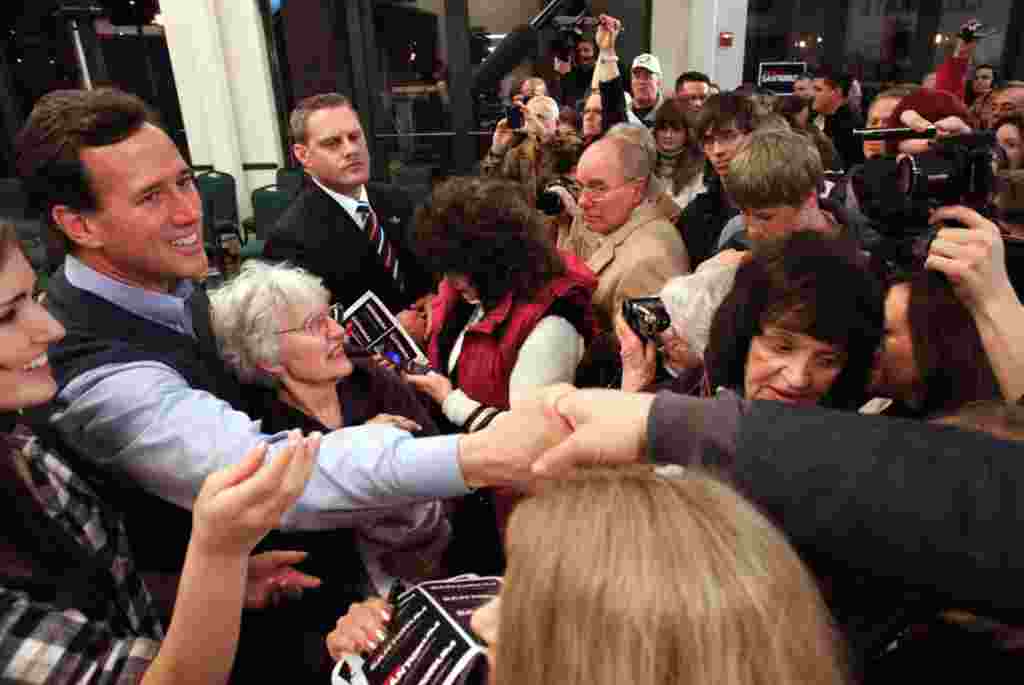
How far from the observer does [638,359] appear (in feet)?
5.52

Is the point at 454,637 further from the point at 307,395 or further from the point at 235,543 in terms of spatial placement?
the point at 307,395

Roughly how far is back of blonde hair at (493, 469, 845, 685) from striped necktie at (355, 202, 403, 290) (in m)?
2.05

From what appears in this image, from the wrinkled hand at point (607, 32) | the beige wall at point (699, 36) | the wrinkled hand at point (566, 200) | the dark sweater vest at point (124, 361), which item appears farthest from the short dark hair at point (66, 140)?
the beige wall at point (699, 36)

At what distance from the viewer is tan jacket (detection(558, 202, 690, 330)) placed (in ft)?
7.00

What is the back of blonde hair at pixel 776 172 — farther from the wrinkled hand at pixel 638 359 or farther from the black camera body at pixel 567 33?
the black camera body at pixel 567 33

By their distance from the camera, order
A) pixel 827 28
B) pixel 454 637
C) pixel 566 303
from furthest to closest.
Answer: pixel 827 28 < pixel 566 303 < pixel 454 637

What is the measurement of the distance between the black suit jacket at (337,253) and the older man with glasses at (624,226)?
0.70m

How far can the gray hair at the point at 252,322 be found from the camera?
1451mm

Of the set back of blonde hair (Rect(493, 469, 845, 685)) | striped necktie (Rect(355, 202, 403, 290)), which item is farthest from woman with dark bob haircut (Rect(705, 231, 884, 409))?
striped necktie (Rect(355, 202, 403, 290))

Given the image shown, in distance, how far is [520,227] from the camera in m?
1.85

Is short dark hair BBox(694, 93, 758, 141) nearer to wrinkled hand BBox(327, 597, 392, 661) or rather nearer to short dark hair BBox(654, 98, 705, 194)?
short dark hair BBox(654, 98, 705, 194)

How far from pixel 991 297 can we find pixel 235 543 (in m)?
1.26

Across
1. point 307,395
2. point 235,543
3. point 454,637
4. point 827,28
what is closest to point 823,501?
point 454,637

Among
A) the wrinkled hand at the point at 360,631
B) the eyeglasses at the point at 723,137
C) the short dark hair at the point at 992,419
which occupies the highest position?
the eyeglasses at the point at 723,137
